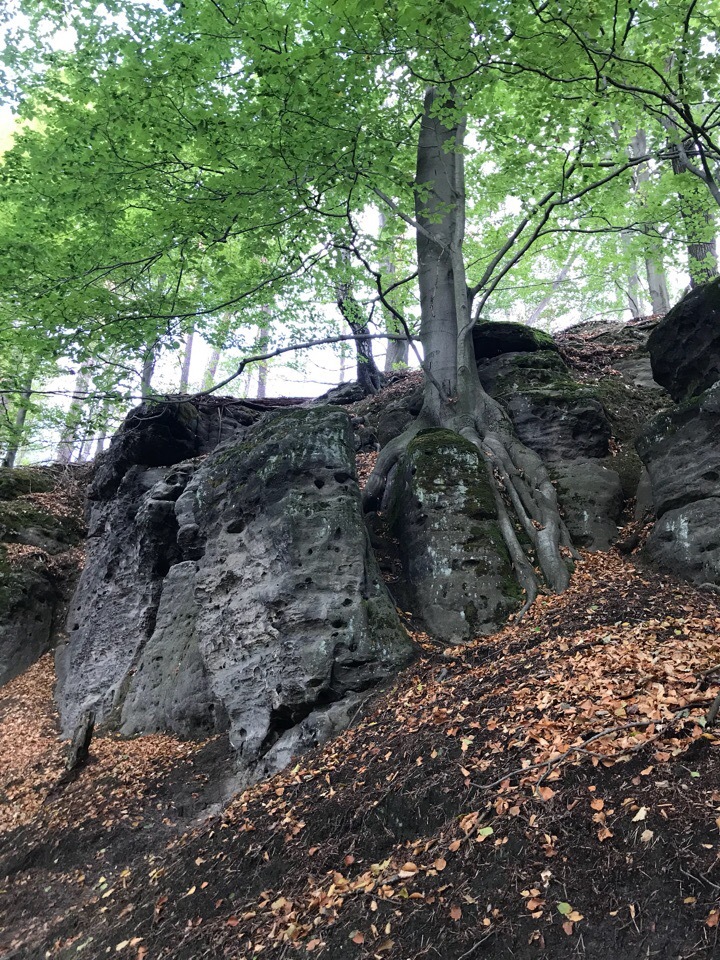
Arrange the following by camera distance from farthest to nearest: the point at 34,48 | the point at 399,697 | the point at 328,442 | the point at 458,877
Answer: the point at 34,48, the point at 328,442, the point at 399,697, the point at 458,877

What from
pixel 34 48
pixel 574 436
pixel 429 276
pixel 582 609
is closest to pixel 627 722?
pixel 582 609

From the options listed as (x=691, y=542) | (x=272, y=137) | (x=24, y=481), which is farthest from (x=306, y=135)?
(x=24, y=481)

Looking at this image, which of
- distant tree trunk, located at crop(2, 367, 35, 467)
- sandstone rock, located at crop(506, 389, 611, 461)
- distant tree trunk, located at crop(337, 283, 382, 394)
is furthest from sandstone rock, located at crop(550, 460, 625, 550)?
distant tree trunk, located at crop(2, 367, 35, 467)

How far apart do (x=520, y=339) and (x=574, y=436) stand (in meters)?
2.63

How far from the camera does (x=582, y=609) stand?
5.76 m

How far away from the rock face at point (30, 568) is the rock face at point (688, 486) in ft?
34.5

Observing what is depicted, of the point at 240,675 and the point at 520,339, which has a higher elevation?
the point at 520,339

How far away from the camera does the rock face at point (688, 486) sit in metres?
5.89

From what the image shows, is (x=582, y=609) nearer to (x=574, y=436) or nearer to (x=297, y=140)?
(x=574, y=436)

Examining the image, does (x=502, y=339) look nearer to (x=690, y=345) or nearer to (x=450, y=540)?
(x=690, y=345)

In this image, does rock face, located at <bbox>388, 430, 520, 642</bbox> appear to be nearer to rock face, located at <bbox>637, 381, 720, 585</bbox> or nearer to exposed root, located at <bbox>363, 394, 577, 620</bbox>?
exposed root, located at <bbox>363, 394, 577, 620</bbox>

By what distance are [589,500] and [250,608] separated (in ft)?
15.5

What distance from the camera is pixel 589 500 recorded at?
25.6 feet

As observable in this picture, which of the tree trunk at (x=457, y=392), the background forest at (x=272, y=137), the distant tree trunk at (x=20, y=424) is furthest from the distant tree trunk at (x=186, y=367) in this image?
the tree trunk at (x=457, y=392)
